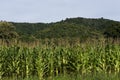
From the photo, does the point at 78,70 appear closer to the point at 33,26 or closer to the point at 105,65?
the point at 105,65

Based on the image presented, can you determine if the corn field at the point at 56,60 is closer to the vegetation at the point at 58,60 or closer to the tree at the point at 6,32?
the vegetation at the point at 58,60

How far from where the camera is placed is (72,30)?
84.3 meters

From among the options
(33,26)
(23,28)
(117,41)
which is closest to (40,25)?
(33,26)

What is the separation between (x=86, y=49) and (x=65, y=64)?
180 centimetres

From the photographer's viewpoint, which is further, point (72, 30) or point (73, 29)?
point (73, 29)

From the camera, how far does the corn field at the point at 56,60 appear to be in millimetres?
20719

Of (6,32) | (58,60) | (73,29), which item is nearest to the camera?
(58,60)

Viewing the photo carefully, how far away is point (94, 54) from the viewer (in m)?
22.3

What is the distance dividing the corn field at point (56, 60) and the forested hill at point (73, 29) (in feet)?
92.2

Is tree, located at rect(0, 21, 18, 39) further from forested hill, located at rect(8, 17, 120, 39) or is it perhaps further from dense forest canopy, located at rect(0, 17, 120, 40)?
forested hill, located at rect(8, 17, 120, 39)

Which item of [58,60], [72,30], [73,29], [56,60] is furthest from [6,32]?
[73,29]

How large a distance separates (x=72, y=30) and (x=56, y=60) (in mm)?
62307

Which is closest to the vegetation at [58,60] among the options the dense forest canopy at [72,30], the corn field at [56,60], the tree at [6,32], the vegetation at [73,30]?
the corn field at [56,60]

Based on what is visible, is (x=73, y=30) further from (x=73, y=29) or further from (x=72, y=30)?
(x=73, y=29)
